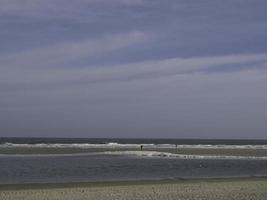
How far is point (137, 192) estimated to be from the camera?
23.3 meters

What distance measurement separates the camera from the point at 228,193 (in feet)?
75.9

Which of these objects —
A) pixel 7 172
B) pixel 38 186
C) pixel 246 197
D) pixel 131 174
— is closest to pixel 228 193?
pixel 246 197

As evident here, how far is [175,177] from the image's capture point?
107 ft

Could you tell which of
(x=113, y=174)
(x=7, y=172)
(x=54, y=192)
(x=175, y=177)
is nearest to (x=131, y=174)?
(x=113, y=174)

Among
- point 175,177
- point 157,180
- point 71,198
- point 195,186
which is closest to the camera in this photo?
point 71,198

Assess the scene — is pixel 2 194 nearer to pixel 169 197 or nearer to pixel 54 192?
pixel 54 192

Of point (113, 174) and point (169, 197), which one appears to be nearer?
point (169, 197)

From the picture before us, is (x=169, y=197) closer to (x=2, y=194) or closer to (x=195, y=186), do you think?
(x=195, y=186)

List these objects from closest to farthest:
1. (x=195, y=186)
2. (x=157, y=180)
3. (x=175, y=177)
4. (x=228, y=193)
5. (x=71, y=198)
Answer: (x=71, y=198), (x=228, y=193), (x=195, y=186), (x=157, y=180), (x=175, y=177)

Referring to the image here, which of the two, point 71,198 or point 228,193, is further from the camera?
point 228,193

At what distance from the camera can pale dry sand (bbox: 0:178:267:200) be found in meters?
21.5

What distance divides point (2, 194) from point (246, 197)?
9444 millimetres

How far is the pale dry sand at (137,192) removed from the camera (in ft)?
70.7

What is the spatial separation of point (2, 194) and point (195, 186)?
8740 millimetres
